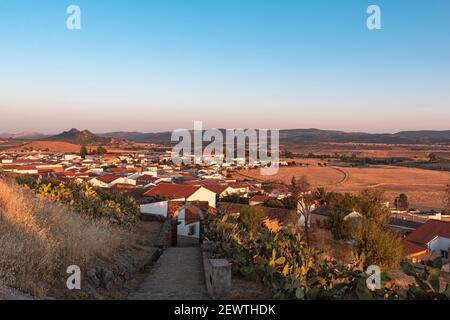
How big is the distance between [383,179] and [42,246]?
72.5 meters

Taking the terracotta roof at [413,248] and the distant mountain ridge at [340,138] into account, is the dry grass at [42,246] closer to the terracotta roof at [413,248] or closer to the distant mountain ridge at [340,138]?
the terracotta roof at [413,248]

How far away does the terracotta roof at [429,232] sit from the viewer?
90.0ft

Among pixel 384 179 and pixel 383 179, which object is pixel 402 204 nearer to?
pixel 383 179

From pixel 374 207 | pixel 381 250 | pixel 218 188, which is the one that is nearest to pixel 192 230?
pixel 381 250

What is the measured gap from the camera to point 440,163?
95.9 metres

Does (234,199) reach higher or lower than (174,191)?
lower

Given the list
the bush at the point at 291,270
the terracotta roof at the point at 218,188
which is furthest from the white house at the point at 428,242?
the terracotta roof at the point at 218,188

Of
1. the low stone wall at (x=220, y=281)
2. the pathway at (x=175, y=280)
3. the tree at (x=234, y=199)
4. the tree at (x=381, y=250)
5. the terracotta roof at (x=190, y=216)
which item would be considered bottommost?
the tree at (x=234, y=199)

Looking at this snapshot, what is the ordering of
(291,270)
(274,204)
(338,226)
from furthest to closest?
(274,204), (338,226), (291,270)

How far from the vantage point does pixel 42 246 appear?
6.14 metres

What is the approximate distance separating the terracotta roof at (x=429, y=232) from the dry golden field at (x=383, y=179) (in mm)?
20643

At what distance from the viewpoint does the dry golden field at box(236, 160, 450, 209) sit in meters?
56.4

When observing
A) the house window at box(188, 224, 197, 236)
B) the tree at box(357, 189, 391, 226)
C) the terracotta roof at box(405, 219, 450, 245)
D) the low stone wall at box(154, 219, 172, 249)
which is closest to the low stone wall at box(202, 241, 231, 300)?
the low stone wall at box(154, 219, 172, 249)

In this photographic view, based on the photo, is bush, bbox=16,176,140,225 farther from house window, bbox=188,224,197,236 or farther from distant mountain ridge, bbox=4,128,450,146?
distant mountain ridge, bbox=4,128,450,146
